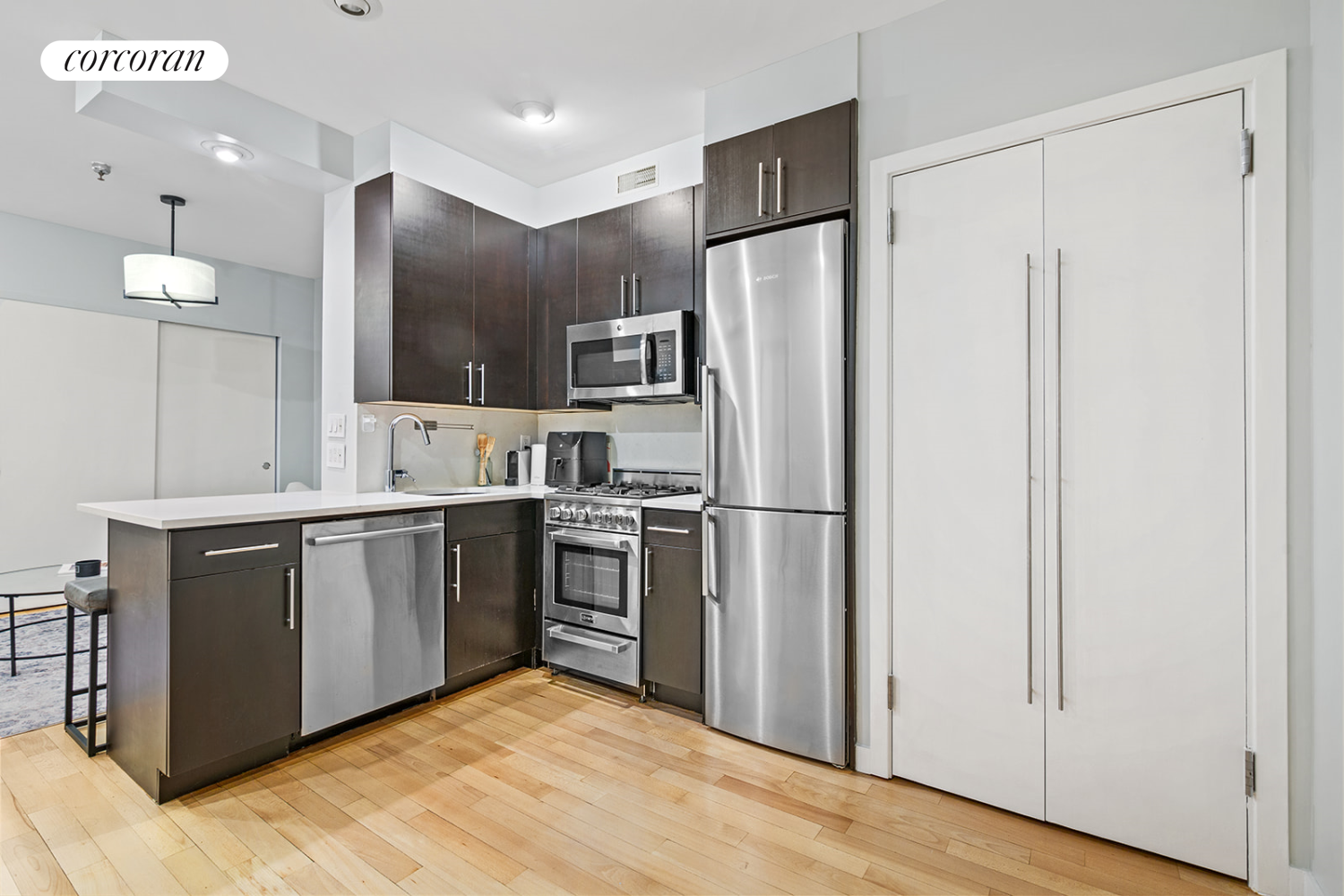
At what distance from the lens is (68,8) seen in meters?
2.21

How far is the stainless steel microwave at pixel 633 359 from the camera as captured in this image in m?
3.03

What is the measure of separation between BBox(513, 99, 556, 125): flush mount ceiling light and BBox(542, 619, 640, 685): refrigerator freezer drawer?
94.5 inches

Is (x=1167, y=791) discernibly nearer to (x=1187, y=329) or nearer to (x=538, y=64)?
(x=1187, y=329)

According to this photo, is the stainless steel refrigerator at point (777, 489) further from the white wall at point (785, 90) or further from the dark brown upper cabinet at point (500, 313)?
the dark brown upper cabinet at point (500, 313)

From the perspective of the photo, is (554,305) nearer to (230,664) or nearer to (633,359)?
(633,359)

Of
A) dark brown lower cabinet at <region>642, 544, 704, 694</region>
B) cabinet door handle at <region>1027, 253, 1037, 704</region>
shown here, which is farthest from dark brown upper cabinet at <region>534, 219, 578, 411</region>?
cabinet door handle at <region>1027, 253, 1037, 704</region>

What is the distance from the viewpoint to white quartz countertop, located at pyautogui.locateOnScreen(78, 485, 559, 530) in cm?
205

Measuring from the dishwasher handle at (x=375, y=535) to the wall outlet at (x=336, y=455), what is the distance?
775mm

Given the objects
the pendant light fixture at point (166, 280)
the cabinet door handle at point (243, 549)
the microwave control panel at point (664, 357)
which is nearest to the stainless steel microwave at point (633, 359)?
the microwave control panel at point (664, 357)

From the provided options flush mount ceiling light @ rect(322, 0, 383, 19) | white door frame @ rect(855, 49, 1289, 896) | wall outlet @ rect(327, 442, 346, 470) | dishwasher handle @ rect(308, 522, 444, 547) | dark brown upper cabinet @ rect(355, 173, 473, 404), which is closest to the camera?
white door frame @ rect(855, 49, 1289, 896)

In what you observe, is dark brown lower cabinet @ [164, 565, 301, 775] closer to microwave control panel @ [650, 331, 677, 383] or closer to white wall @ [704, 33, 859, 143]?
microwave control panel @ [650, 331, 677, 383]

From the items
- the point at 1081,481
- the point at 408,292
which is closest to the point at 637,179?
the point at 408,292

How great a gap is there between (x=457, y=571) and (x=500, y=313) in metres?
1.44

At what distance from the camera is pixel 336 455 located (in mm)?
3258
